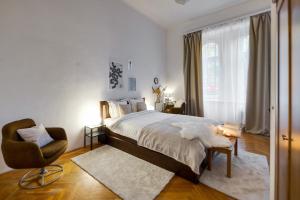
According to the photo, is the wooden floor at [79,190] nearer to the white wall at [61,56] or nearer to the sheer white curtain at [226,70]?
the white wall at [61,56]

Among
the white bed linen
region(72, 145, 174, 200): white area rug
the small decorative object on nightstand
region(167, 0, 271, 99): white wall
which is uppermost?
region(167, 0, 271, 99): white wall

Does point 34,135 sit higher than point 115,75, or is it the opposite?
point 115,75

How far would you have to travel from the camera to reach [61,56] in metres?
2.93

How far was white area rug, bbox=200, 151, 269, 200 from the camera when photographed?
1.82 meters

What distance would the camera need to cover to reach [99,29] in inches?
140

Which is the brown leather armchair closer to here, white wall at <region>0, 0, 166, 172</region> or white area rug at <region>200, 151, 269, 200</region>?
white wall at <region>0, 0, 166, 172</region>

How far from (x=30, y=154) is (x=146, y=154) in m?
1.57

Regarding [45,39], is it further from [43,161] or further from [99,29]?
[43,161]

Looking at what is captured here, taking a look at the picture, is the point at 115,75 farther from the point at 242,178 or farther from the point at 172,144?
the point at 242,178

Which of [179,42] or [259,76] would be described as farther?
[179,42]

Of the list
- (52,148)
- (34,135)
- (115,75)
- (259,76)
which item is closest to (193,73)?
(259,76)

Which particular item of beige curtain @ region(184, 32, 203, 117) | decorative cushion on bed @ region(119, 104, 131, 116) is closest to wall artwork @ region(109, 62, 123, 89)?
decorative cushion on bed @ region(119, 104, 131, 116)

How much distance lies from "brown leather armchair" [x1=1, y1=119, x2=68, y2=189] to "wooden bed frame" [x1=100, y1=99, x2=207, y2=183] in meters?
1.00

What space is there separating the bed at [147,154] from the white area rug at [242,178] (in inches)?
7.9
